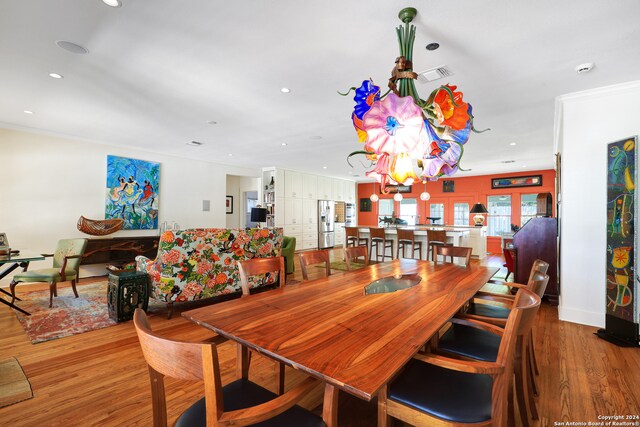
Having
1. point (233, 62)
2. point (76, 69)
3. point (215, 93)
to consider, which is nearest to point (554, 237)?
point (233, 62)

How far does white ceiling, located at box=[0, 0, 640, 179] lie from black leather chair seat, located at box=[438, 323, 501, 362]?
6.92ft

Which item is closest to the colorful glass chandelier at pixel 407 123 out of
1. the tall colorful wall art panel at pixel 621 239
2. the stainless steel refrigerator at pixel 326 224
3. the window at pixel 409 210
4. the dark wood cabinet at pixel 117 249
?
the tall colorful wall art panel at pixel 621 239

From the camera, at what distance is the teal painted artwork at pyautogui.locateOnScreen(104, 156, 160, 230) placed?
223 inches

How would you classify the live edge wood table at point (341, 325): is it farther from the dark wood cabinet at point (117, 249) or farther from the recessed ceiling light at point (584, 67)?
the dark wood cabinet at point (117, 249)

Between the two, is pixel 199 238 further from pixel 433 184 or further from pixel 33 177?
pixel 433 184

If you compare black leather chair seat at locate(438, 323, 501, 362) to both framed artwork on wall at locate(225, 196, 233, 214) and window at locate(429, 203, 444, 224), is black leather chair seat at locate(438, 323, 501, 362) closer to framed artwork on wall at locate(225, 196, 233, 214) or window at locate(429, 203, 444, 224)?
framed artwork on wall at locate(225, 196, 233, 214)

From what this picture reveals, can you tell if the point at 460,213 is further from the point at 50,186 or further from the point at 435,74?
the point at 50,186

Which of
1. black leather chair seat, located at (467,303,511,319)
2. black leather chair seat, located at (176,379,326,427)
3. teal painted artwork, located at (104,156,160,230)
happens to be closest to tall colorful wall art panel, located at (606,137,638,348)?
black leather chair seat, located at (467,303,511,319)

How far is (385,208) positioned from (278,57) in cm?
973

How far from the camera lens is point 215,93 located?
3.32 m

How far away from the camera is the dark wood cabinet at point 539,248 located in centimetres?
391

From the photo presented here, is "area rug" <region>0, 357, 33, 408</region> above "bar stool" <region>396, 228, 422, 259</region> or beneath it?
beneath

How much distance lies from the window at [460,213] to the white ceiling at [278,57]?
570 centimetres

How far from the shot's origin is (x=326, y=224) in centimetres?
998
